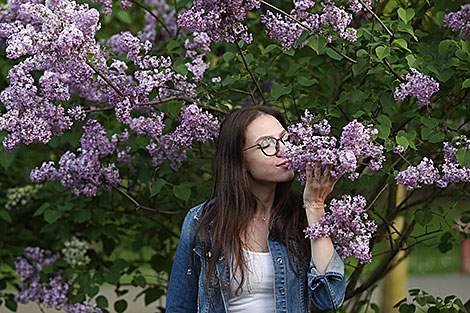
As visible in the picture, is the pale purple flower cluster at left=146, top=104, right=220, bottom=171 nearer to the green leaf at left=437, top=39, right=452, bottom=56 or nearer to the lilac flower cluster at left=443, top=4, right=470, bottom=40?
the green leaf at left=437, top=39, right=452, bottom=56

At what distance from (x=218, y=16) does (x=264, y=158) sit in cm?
57

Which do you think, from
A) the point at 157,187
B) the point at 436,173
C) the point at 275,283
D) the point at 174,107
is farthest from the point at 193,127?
the point at 436,173

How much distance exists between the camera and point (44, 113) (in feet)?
8.60

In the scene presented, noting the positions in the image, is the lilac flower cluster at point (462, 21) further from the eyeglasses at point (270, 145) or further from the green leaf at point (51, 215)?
the green leaf at point (51, 215)

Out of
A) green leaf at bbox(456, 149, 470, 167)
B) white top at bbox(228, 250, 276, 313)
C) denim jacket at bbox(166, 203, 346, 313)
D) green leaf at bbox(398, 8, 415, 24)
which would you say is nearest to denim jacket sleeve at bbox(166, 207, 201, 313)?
denim jacket at bbox(166, 203, 346, 313)

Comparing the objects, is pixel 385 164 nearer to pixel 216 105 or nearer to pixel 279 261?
pixel 279 261

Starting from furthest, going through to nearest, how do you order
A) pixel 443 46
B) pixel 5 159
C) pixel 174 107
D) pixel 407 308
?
pixel 5 159 < pixel 407 308 < pixel 443 46 < pixel 174 107

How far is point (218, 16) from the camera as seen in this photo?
2.60 m

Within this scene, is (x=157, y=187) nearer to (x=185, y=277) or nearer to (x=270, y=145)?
(x=185, y=277)

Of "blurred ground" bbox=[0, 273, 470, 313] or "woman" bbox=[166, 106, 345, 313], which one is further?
"blurred ground" bbox=[0, 273, 470, 313]

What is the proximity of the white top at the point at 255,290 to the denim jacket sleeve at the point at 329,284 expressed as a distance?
0.50 feet

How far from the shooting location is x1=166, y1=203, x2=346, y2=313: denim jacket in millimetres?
2344

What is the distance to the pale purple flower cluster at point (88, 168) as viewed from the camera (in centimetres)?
322

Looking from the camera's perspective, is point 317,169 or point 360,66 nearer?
point 317,169
